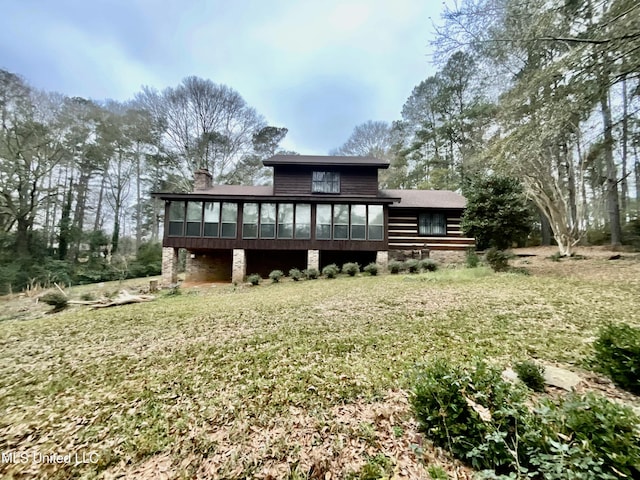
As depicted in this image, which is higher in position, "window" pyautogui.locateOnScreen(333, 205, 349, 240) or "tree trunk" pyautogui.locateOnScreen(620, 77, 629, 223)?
"tree trunk" pyautogui.locateOnScreen(620, 77, 629, 223)

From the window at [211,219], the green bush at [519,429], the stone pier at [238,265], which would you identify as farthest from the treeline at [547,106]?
the window at [211,219]

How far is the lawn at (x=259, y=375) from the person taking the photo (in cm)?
215

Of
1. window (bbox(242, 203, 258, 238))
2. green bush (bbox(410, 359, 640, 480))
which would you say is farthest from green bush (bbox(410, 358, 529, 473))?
window (bbox(242, 203, 258, 238))

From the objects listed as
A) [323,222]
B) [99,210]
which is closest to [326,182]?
[323,222]

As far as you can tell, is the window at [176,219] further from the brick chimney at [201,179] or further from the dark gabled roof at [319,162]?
the dark gabled roof at [319,162]

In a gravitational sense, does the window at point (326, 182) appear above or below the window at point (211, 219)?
above

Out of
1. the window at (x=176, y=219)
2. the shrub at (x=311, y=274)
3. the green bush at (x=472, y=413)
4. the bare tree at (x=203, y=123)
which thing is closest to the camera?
the green bush at (x=472, y=413)

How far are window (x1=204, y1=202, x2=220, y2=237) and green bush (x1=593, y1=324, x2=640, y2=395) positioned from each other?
513 inches

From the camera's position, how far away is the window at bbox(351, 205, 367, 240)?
1299cm

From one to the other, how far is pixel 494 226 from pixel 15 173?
25196mm

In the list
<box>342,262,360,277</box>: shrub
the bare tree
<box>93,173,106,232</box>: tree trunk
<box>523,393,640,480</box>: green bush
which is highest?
the bare tree

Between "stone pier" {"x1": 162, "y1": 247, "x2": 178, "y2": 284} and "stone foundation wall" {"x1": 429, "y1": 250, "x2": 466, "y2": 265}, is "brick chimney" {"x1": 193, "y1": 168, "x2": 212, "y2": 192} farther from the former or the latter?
"stone foundation wall" {"x1": 429, "y1": 250, "x2": 466, "y2": 265}

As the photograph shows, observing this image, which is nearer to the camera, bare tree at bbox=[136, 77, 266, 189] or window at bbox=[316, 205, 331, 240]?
window at bbox=[316, 205, 331, 240]

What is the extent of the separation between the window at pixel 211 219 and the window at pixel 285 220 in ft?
10.1
